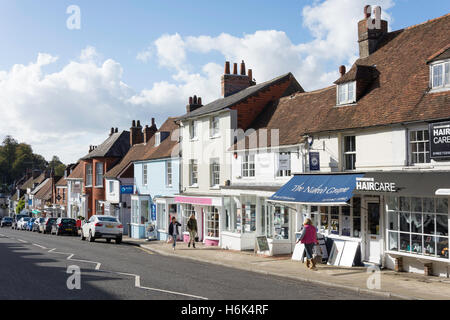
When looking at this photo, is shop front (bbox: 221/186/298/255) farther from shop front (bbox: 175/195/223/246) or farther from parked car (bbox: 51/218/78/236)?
parked car (bbox: 51/218/78/236)

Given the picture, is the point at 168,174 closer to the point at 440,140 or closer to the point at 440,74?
the point at 440,74

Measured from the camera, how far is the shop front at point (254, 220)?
2111 centimetres

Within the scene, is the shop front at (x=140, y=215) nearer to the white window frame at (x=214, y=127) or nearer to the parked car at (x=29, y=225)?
the white window frame at (x=214, y=127)

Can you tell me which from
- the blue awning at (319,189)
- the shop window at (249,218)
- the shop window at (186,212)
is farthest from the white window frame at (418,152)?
the shop window at (186,212)

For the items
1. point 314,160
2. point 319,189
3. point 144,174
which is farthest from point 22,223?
point 319,189

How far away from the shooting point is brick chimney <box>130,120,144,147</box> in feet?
148

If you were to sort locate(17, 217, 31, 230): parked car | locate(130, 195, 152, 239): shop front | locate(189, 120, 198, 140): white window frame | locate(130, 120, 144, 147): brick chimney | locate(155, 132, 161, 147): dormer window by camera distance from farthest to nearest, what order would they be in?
locate(17, 217, 31, 230): parked car < locate(130, 120, 144, 147): brick chimney < locate(155, 132, 161, 147): dormer window < locate(130, 195, 152, 239): shop front < locate(189, 120, 198, 140): white window frame

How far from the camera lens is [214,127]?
2786 cm

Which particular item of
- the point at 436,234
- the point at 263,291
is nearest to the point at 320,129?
the point at 436,234

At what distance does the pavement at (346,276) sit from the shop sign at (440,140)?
147 inches

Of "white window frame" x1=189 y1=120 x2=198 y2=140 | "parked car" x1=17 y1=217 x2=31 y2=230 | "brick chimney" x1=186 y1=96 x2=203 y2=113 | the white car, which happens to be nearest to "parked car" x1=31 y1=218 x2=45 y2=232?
"parked car" x1=17 y1=217 x2=31 y2=230

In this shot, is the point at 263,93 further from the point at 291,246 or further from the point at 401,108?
the point at 401,108

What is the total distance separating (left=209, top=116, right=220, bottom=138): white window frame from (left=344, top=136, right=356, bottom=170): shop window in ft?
33.4
